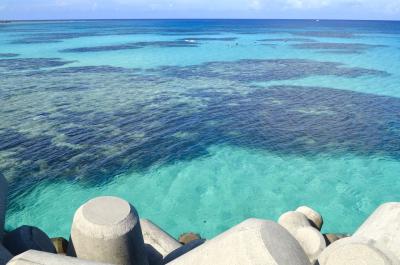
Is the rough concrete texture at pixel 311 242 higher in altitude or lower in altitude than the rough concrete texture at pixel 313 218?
higher

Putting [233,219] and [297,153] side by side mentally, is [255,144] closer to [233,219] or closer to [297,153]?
[297,153]

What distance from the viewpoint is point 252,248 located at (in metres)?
4.84

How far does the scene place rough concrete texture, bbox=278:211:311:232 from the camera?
8500 millimetres

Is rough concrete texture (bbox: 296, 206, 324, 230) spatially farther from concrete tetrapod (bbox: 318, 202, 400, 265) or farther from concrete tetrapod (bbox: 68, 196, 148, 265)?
concrete tetrapod (bbox: 68, 196, 148, 265)

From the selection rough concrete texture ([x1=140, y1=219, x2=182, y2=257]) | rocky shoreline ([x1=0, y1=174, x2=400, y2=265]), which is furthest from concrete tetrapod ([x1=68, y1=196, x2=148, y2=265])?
rough concrete texture ([x1=140, y1=219, x2=182, y2=257])

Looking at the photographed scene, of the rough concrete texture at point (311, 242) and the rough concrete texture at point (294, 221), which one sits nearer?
the rough concrete texture at point (311, 242)

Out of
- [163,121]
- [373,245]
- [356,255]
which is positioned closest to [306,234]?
[373,245]

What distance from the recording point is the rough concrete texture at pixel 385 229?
242 inches

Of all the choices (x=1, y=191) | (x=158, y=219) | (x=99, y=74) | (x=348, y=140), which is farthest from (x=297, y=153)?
(x=99, y=74)

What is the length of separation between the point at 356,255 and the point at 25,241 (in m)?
5.54

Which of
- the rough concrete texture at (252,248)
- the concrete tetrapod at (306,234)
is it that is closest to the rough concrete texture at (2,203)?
the rough concrete texture at (252,248)

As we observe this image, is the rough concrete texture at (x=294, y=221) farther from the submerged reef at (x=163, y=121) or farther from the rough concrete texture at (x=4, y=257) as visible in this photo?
the submerged reef at (x=163, y=121)

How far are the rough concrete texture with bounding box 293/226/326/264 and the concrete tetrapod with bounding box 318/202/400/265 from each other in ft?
2.90

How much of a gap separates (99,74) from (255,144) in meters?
21.2
